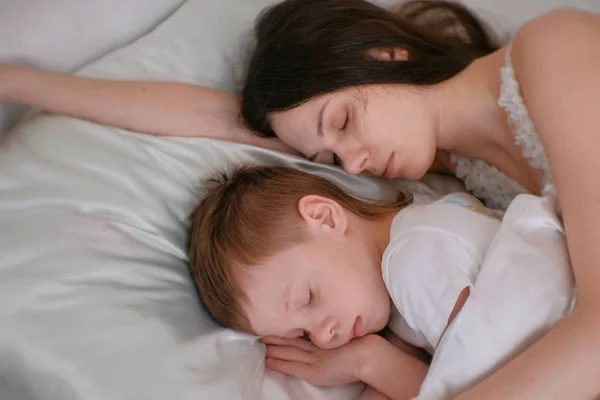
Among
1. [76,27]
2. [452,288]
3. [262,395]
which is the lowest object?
[262,395]

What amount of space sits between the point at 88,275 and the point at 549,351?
70 centimetres

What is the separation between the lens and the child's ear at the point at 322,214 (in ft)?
3.58

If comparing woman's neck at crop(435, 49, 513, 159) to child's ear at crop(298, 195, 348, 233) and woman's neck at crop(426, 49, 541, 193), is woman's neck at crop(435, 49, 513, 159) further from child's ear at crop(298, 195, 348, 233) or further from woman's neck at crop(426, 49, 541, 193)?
child's ear at crop(298, 195, 348, 233)

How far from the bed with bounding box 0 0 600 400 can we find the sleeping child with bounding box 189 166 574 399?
0.06m

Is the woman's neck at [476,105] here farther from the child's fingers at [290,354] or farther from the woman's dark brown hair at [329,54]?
the child's fingers at [290,354]

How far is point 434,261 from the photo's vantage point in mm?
953

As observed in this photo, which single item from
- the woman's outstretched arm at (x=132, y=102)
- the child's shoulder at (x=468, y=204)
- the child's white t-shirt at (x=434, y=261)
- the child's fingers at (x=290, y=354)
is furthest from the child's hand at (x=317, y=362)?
the woman's outstretched arm at (x=132, y=102)

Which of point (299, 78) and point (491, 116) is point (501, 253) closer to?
point (491, 116)

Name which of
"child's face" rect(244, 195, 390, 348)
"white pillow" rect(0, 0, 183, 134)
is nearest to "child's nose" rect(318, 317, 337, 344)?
"child's face" rect(244, 195, 390, 348)

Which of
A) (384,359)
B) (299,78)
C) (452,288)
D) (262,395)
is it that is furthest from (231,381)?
(299,78)

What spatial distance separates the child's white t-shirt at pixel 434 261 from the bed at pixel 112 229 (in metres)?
0.22

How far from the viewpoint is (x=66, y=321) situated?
0.93m

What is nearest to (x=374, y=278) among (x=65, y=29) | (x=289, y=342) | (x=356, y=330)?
(x=356, y=330)

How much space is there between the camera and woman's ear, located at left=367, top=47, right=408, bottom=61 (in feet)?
3.85
